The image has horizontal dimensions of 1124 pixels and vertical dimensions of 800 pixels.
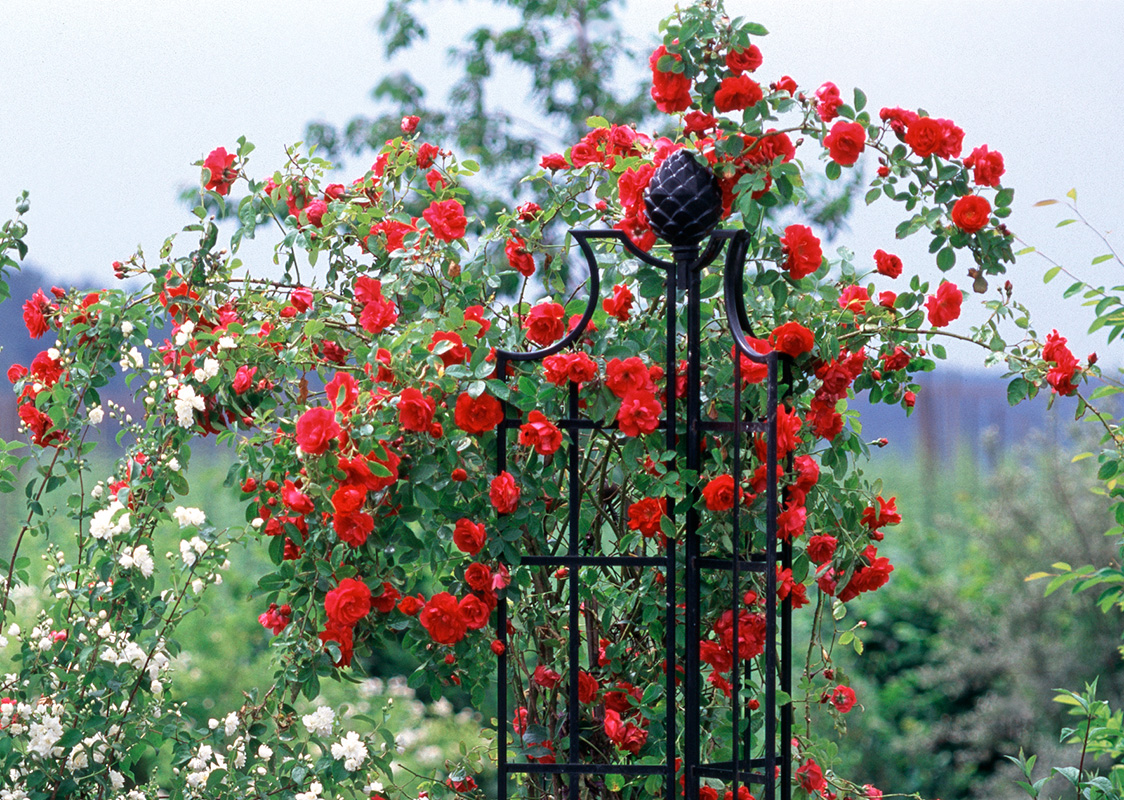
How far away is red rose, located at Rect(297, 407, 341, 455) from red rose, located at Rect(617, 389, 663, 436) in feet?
1.34

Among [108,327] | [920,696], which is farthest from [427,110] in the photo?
[108,327]

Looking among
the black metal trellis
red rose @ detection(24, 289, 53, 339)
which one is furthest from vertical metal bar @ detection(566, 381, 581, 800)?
red rose @ detection(24, 289, 53, 339)

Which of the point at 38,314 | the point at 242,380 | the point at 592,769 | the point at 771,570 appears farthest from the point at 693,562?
the point at 38,314

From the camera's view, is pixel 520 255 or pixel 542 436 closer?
pixel 542 436

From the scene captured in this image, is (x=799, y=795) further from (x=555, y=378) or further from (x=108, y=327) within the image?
(x=108, y=327)

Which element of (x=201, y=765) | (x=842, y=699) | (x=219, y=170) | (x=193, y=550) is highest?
(x=219, y=170)

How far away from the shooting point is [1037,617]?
3.93 metres

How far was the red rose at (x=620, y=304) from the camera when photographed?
1.67 meters

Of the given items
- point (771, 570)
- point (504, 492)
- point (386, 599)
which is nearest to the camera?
point (771, 570)

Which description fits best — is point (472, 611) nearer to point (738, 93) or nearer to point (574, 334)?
point (574, 334)

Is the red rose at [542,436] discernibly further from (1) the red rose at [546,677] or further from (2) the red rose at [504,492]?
(1) the red rose at [546,677]

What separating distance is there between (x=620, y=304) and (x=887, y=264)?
1.49 ft

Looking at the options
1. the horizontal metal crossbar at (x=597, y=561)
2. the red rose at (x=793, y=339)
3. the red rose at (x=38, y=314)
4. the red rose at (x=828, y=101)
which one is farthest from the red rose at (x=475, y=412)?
the red rose at (x=38, y=314)

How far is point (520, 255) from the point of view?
1712mm
